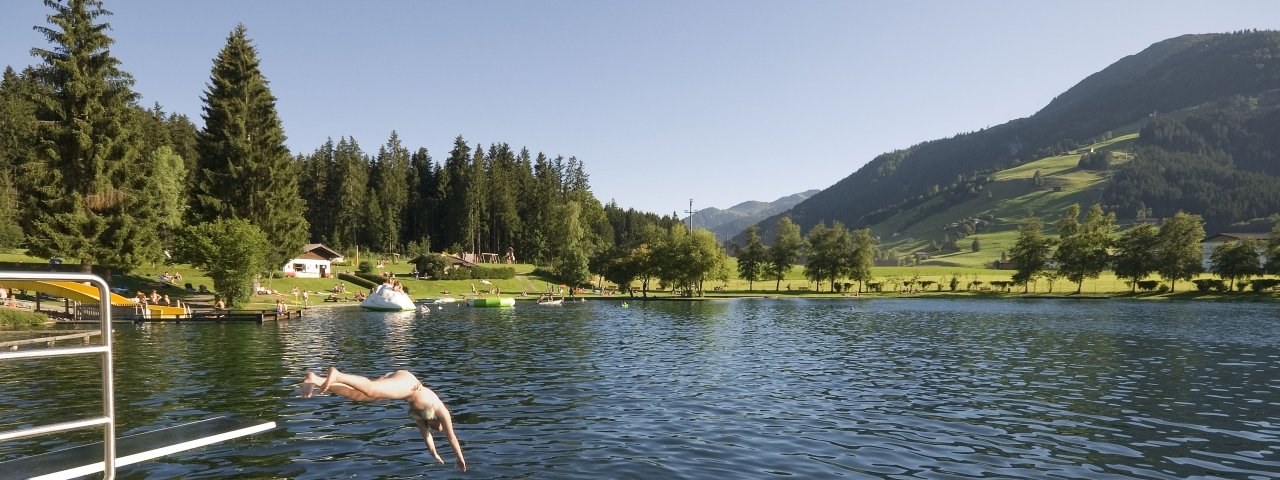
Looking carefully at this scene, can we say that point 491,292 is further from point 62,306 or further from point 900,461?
point 900,461

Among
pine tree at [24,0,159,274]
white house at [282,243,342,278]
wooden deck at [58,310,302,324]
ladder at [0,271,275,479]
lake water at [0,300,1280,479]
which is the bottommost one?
lake water at [0,300,1280,479]

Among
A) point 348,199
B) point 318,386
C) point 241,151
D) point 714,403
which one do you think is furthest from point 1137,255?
point 348,199

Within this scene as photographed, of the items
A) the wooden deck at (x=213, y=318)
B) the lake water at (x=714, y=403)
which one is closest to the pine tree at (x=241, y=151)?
the wooden deck at (x=213, y=318)

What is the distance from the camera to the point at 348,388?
6.28 m

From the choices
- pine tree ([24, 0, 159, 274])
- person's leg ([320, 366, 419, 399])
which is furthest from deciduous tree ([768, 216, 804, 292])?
person's leg ([320, 366, 419, 399])

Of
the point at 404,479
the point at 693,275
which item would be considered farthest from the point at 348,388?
the point at 693,275

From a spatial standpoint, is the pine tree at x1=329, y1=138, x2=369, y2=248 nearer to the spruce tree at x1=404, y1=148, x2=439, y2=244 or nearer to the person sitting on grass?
the spruce tree at x1=404, y1=148, x2=439, y2=244

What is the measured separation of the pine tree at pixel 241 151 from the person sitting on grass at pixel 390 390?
257 ft

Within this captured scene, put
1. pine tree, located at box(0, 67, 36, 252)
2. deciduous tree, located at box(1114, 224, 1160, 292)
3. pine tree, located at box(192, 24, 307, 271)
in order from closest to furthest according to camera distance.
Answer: pine tree, located at box(192, 24, 307, 271) → pine tree, located at box(0, 67, 36, 252) → deciduous tree, located at box(1114, 224, 1160, 292)

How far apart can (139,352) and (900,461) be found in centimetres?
3725

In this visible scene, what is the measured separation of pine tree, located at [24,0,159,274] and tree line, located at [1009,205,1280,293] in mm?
130251

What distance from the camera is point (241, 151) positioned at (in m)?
75.5

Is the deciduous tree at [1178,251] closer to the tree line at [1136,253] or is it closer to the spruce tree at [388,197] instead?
the tree line at [1136,253]

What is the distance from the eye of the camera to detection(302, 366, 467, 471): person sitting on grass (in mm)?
5930
